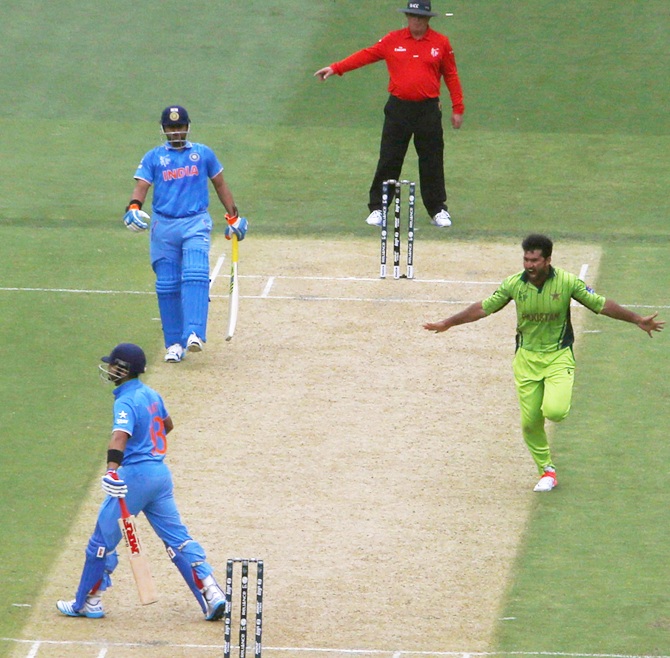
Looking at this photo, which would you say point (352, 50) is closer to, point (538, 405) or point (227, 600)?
point (538, 405)

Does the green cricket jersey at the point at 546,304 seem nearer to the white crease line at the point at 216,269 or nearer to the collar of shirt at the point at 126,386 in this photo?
the collar of shirt at the point at 126,386

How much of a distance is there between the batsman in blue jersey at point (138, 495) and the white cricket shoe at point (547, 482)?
3.18 metres

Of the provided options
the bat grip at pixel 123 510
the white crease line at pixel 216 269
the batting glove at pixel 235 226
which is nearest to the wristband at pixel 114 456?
the bat grip at pixel 123 510

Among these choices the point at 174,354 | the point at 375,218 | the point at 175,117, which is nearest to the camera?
the point at 175,117

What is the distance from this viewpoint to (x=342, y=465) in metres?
13.6

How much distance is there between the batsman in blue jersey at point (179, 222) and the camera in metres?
15.5

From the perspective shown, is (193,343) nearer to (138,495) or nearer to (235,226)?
(235,226)

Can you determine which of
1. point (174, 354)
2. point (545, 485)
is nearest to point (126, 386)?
point (545, 485)

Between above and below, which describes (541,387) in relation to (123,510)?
above

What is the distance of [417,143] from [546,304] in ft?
23.1

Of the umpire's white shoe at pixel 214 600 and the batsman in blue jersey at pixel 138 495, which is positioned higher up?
the batsman in blue jersey at pixel 138 495

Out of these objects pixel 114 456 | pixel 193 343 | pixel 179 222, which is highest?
pixel 179 222

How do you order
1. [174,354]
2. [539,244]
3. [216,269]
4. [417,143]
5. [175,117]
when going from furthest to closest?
[417,143]
[216,269]
[174,354]
[175,117]
[539,244]

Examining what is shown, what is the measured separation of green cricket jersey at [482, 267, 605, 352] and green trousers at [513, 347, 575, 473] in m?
0.08
